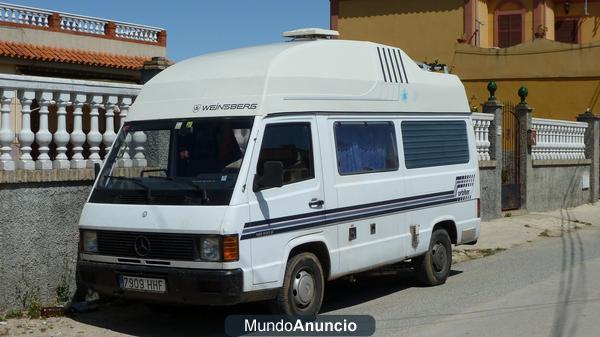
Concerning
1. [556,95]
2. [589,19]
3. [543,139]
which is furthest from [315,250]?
[589,19]

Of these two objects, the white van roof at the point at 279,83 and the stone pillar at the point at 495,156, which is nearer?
the white van roof at the point at 279,83

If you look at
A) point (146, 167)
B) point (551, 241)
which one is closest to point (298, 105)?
point (146, 167)

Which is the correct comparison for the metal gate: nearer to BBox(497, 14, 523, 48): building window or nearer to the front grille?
BBox(497, 14, 523, 48): building window

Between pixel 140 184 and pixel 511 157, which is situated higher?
pixel 511 157

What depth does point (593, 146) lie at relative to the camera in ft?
75.2

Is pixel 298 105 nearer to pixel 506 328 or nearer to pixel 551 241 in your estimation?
pixel 506 328

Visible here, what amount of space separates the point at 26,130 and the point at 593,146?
704 inches

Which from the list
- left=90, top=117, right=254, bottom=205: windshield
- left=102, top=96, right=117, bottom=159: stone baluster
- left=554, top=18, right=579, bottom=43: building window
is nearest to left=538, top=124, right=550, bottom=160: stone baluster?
left=554, top=18, right=579, bottom=43: building window

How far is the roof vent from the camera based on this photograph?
9.40 meters

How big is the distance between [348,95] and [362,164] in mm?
743

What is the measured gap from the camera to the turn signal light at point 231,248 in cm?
706

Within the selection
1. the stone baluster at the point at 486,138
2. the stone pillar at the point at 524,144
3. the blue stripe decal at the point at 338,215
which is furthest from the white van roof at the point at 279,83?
the stone pillar at the point at 524,144

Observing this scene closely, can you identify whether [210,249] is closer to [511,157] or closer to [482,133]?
[482,133]

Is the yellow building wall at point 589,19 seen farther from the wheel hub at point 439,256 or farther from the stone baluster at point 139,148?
the stone baluster at point 139,148
